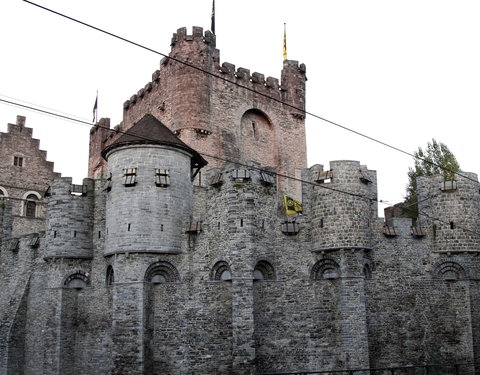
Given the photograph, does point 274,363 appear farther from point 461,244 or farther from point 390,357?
point 461,244

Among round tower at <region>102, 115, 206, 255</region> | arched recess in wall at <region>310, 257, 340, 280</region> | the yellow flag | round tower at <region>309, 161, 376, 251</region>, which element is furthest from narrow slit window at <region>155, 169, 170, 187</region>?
the yellow flag

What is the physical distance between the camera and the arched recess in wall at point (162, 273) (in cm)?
2402

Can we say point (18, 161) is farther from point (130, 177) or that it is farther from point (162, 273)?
point (162, 273)

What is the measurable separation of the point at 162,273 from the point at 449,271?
12.0 metres

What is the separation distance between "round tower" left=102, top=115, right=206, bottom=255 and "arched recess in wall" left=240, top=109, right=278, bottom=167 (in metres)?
11.9

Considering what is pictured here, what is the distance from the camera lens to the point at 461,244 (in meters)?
25.8

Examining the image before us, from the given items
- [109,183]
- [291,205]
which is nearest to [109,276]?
[109,183]

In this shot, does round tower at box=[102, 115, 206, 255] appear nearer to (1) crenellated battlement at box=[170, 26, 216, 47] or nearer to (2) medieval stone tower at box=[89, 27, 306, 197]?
(2) medieval stone tower at box=[89, 27, 306, 197]

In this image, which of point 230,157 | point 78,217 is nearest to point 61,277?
point 78,217

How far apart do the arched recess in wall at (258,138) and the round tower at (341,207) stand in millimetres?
12205

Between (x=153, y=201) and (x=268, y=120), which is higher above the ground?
Answer: (x=268, y=120)

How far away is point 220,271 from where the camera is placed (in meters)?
24.0

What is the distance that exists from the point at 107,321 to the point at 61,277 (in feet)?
9.93

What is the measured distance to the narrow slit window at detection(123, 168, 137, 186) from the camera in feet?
79.9
